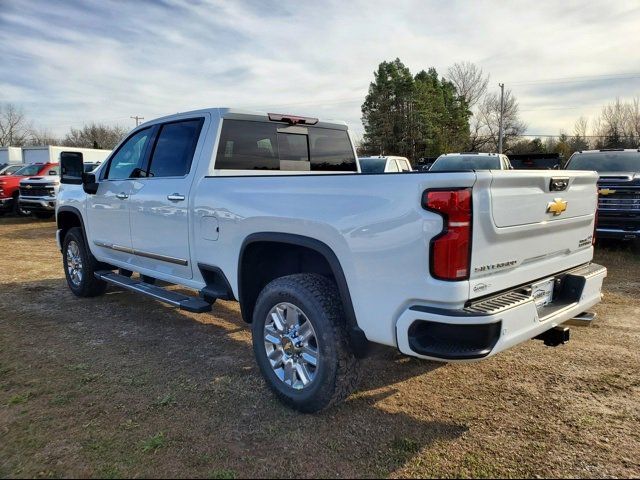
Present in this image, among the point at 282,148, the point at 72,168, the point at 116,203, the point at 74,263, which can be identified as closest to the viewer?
the point at 282,148

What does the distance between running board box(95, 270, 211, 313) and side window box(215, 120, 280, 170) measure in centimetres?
114

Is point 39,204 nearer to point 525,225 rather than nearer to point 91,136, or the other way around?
point 525,225

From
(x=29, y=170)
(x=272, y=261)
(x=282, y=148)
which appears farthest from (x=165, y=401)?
(x=29, y=170)

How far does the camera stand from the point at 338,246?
111 inches

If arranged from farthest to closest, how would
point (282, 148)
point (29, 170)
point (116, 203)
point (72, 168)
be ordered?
point (29, 170) < point (72, 168) < point (116, 203) < point (282, 148)

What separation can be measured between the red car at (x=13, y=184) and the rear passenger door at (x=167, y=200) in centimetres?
1382

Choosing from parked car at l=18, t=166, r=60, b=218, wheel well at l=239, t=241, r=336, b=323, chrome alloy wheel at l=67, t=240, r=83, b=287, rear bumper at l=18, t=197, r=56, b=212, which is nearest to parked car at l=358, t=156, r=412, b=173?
chrome alloy wheel at l=67, t=240, r=83, b=287

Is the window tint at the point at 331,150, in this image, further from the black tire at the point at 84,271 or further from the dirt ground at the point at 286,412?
the black tire at the point at 84,271

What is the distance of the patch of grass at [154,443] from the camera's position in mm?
2783

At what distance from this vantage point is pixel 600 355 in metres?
4.12

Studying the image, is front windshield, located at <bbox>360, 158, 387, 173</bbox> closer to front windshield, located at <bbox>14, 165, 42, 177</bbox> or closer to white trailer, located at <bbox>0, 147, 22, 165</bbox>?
front windshield, located at <bbox>14, 165, 42, 177</bbox>

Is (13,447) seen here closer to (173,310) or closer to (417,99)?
(173,310)

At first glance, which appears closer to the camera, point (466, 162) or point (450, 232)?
point (450, 232)

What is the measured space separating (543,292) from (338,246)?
1314mm
